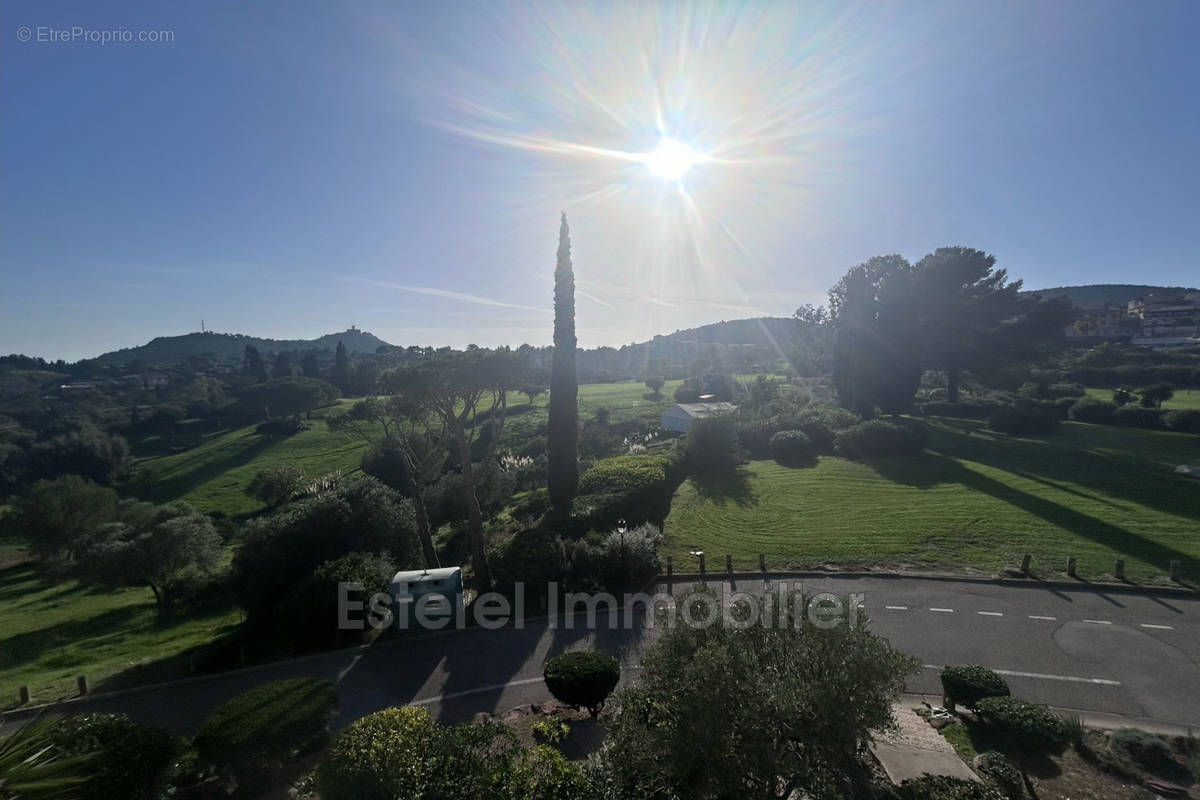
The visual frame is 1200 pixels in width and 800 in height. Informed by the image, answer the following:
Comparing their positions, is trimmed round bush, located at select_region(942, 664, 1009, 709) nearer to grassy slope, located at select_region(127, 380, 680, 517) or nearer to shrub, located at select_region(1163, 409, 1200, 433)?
shrub, located at select_region(1163, 409, 1200, 433)

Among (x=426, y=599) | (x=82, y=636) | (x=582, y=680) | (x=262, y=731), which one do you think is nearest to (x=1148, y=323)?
(x=582, y=680)

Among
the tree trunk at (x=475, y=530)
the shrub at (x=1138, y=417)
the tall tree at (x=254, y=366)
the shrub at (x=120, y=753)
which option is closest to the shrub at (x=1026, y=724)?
the tree trunk at (x=475, y=530)

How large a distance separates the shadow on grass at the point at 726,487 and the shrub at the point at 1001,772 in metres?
13.9

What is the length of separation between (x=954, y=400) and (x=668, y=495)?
113 feet

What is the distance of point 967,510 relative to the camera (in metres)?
18.8

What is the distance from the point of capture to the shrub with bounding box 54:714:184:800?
6.13 m

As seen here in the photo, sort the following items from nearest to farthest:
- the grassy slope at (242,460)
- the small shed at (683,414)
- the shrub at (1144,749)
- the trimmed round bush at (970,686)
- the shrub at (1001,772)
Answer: the shrub at (1001,772) < the shrub at (1144,749) < the trimmed round bush at (970,686) < the grassy slope at (242,460) < the small shed at (683,414)

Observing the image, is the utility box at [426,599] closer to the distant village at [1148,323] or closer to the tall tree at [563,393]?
the tall tree at [563,393]

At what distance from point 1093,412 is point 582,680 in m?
42.6

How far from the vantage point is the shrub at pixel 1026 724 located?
7.29m

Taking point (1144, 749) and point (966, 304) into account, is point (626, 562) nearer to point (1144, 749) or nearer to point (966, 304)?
point (1144, 749)

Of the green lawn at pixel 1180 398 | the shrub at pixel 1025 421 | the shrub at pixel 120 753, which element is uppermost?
the green lawn at pixel 1180 398

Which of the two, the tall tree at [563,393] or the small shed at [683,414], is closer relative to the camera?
the tall tree at [563,393]

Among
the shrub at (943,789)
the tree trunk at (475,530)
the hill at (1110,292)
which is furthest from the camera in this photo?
the hill at (1110,292)
